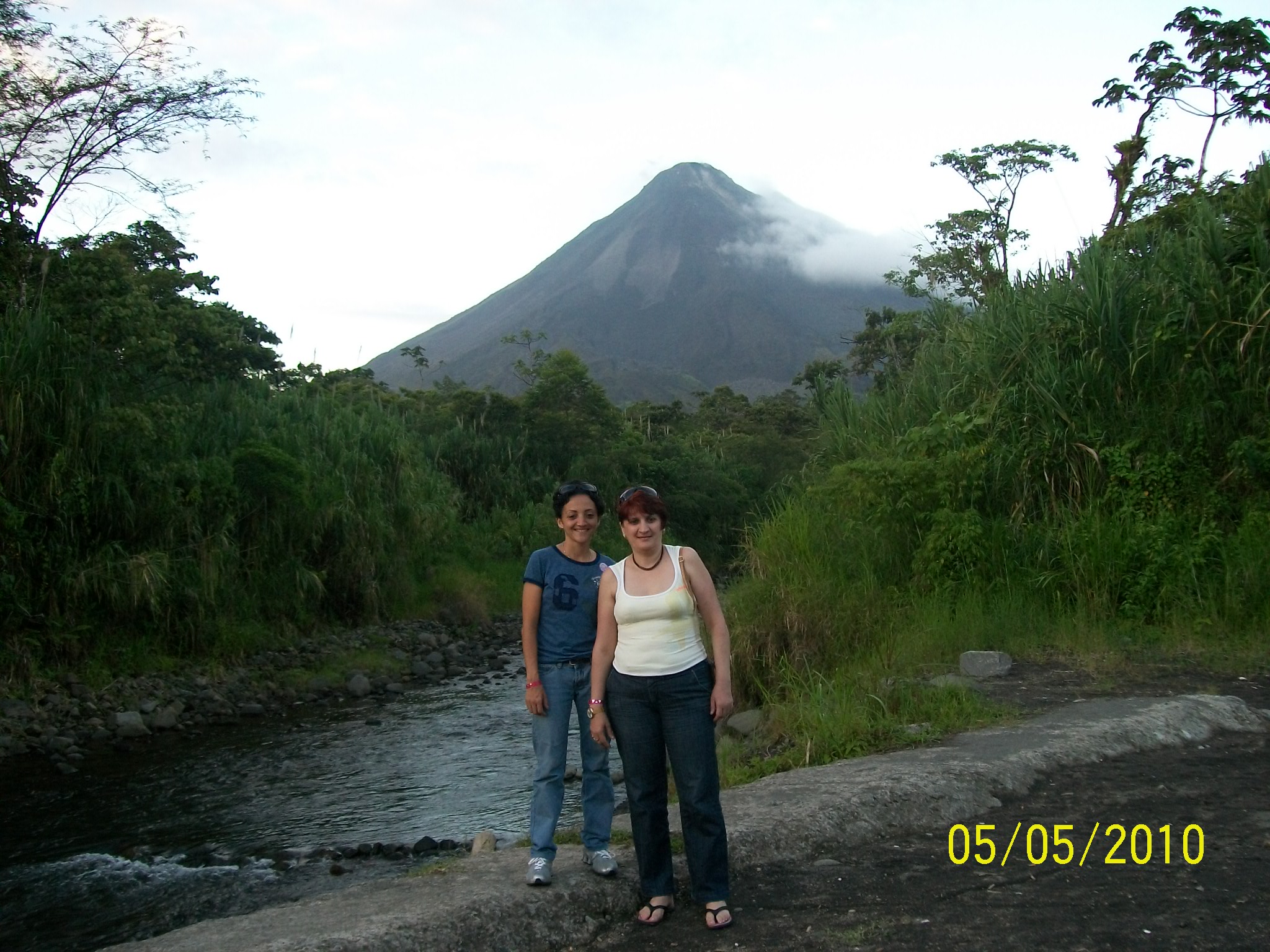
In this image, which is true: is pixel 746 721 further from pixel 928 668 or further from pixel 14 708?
pixel 14 708

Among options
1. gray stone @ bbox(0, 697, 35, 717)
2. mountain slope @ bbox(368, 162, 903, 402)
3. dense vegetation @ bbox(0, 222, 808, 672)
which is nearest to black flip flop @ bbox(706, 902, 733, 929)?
gray stone @ bbox(0, 697, 35, 717)

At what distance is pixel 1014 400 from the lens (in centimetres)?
997

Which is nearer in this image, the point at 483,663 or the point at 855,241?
the point at 483,663

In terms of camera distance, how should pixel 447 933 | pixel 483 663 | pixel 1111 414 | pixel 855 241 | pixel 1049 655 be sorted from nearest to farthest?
1. pixel 447 933
2. pixel 1049 655
3. pixel 1111 414
4. pixel 483 663
5. pixel 855 241

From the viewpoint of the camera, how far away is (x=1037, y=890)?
12.4 feet

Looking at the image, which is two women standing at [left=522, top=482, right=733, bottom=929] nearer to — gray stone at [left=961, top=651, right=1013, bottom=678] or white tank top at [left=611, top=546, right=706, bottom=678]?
white tank top at [left=611, top=546, right=706, bottom=678]

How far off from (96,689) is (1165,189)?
16620 mm

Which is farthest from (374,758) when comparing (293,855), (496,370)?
(496,370)

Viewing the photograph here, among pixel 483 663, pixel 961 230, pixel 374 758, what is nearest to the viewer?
pixel 374 758

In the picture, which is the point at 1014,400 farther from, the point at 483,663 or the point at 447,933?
the point at 483,663

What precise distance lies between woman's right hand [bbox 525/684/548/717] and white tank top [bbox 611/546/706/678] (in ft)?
1.55

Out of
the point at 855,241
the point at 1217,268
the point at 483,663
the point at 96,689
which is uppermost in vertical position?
the point at 855,241

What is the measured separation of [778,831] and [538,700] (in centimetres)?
118
